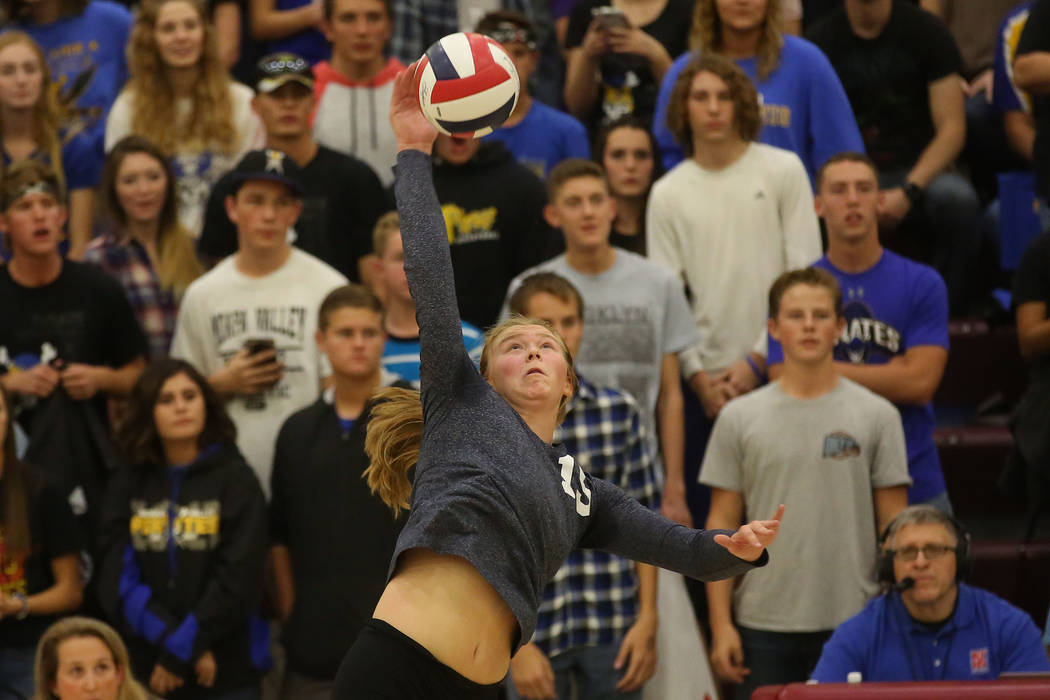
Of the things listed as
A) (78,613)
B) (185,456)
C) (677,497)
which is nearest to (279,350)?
(185,456)

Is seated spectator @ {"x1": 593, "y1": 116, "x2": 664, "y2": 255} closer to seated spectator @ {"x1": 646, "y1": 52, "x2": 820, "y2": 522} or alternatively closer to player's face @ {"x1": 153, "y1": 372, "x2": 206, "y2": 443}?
seated spectator @ {"x1": 646, "y1": 52, "x2": 820, "y2": 522}

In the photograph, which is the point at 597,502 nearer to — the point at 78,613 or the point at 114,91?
the point at 78,613

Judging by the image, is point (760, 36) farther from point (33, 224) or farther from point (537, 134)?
point (33, 224)

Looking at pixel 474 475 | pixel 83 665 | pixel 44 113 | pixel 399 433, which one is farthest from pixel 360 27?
pixel 474 475

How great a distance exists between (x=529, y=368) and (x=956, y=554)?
2.29 m

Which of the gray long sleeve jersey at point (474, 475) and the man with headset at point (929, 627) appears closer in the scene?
the gray long sleeve jersey at point (474, 475)

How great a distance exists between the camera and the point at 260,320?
23.4 feet

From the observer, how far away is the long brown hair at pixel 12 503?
21.1 feet

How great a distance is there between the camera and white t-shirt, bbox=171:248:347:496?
7051 millimetres

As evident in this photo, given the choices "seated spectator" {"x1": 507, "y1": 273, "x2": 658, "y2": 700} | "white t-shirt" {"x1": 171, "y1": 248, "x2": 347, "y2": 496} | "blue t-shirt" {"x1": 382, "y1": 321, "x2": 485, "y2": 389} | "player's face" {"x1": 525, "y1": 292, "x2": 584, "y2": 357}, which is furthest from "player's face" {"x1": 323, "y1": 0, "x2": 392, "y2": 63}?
"player's face" {"x1": 525, "y1": 292, "x2": 584, "y2": 357}

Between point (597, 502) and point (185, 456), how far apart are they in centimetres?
271

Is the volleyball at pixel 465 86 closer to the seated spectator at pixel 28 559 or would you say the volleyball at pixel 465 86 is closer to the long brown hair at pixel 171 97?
the seated spectator at pixel 28 559

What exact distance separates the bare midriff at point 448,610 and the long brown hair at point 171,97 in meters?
4.32

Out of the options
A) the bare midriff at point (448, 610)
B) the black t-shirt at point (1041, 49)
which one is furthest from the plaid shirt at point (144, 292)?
the black t-shirt at point (1041, 49)
